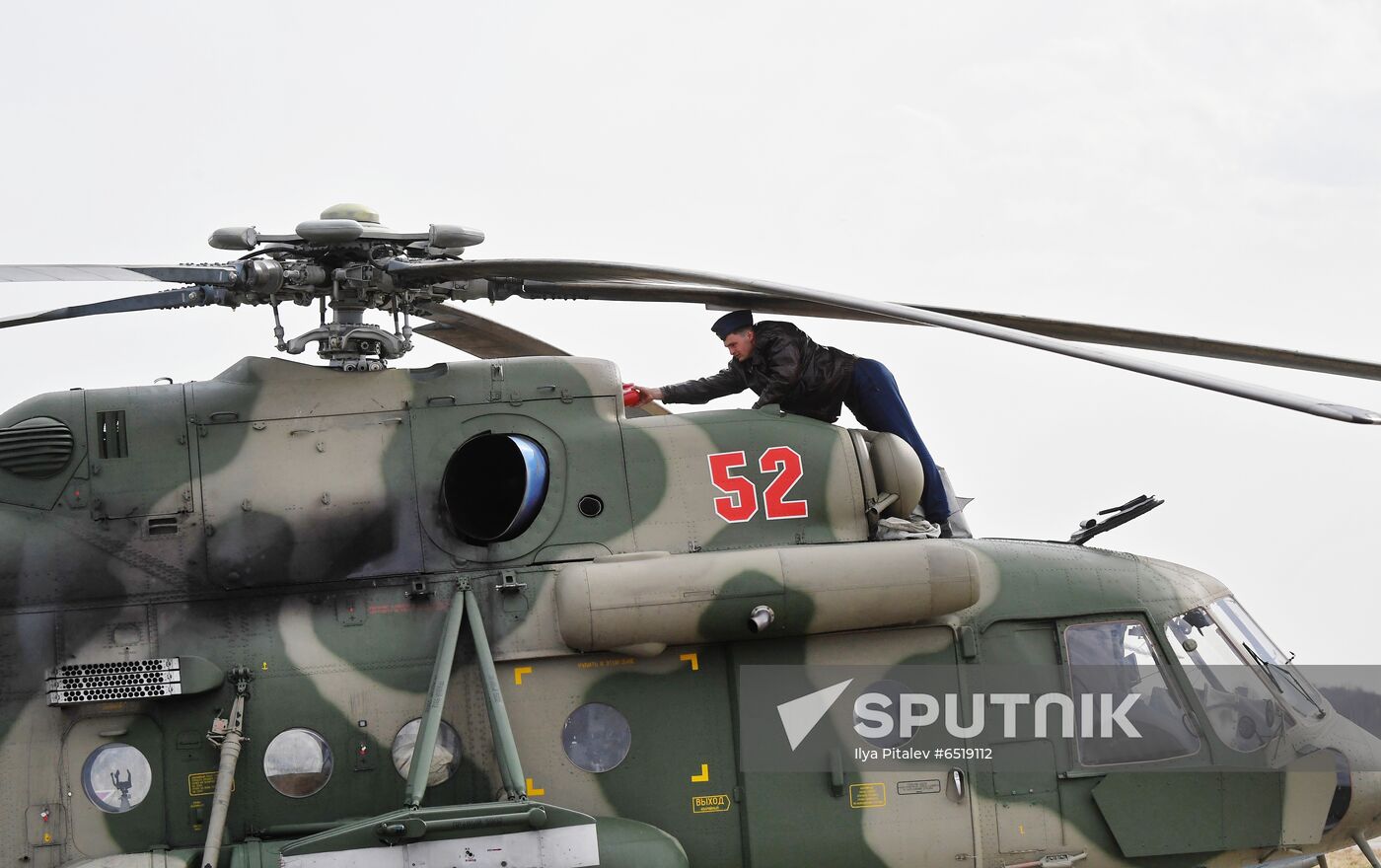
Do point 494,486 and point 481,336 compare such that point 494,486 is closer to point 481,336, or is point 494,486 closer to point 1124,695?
point 481,336

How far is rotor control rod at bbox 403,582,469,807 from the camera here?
756 centimetres

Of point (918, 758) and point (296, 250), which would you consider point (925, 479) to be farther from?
point (296, 250)

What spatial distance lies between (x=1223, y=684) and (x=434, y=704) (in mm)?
4496

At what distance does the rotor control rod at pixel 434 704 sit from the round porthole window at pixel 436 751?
83 mm

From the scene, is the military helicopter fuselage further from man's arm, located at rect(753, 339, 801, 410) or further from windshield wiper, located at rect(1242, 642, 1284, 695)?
man's arm, located at rect(753, 339, 801, 410)

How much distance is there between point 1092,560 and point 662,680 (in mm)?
2672

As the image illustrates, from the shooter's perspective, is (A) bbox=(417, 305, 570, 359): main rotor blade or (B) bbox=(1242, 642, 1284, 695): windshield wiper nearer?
(B) bbox=(1242, 642, 1284, 695): windshield wiper

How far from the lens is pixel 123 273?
301 inches

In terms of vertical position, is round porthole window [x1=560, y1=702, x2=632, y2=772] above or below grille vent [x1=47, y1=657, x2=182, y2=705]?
below

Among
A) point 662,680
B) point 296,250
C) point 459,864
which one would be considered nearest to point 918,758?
point 662,680

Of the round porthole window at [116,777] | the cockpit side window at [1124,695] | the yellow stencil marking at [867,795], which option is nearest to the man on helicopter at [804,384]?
the cockpit side window at [1124,695]

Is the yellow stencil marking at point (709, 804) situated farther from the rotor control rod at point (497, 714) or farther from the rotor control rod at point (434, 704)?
the rotor control rod at point (434, 704)

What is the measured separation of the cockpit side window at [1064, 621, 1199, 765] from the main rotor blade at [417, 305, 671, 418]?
3.01m

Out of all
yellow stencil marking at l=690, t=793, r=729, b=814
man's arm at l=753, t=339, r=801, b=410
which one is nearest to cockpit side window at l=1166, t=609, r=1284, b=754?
man's arm at l=753, t=339, r=801, b=410
